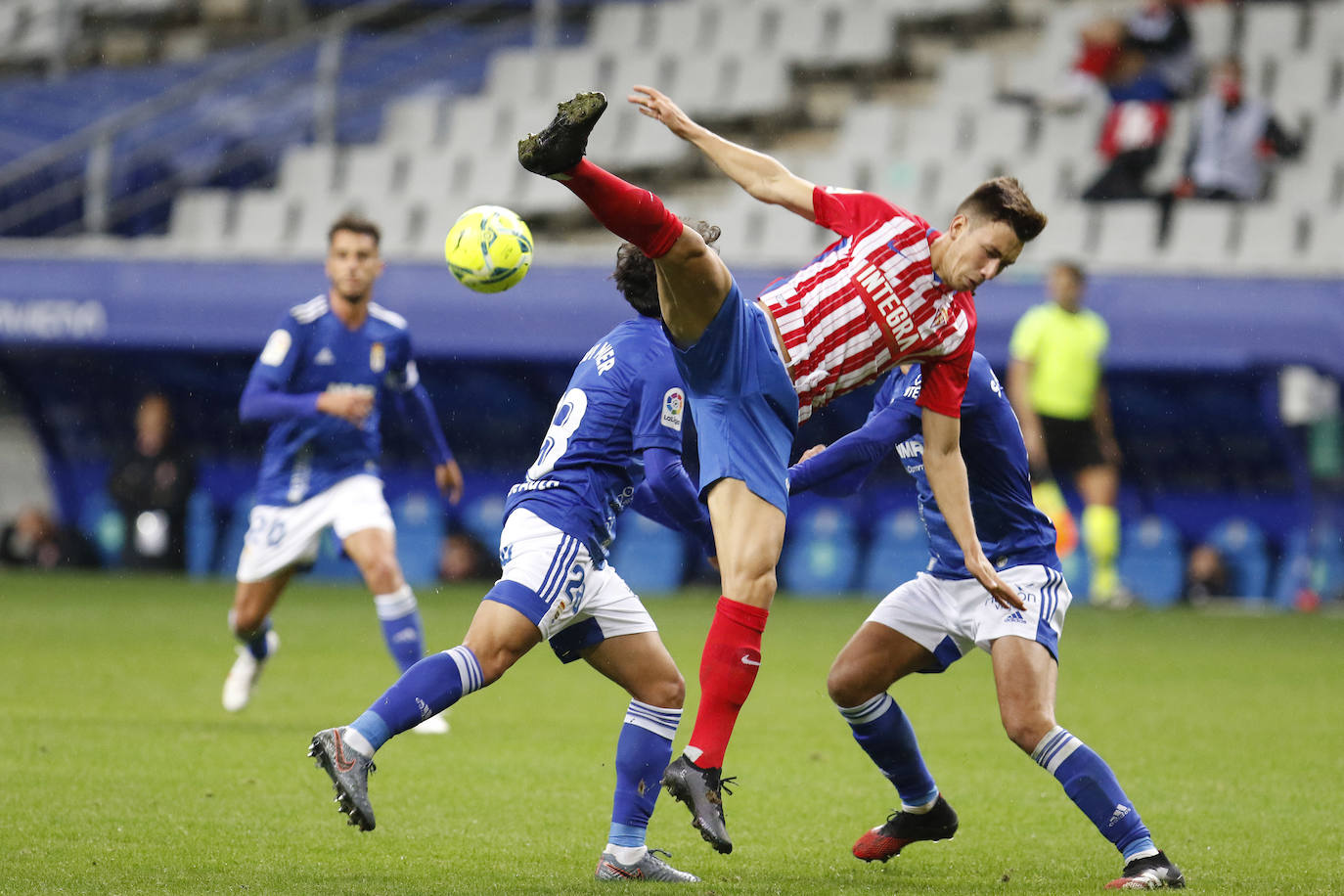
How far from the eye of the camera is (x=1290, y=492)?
49.1ft

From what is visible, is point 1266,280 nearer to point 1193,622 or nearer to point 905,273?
point 1193,622

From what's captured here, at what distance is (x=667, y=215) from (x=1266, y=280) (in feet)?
33.3

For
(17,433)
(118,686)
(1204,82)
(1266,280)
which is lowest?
(17,433)

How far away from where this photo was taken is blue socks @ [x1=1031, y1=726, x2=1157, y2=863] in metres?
→ 4.93

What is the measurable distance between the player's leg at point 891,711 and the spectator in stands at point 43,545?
14411 mm

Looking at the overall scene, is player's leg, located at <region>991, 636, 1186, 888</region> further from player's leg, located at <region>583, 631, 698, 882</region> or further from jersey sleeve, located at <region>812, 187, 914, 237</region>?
jersey sleeve, located at <region>812, 187, 914, 237</region>

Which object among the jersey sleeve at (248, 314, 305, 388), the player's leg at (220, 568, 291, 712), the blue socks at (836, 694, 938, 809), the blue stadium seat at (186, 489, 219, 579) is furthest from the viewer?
the blue stadium seat at (186, 489, 219, 579)

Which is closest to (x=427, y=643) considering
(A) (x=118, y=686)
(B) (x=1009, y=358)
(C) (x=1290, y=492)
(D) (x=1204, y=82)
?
(A) (x=118, y=686)

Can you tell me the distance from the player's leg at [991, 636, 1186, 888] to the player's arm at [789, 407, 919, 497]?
0.68 m

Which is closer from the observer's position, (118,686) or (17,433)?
(118,686)

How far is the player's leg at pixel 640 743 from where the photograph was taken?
4957 mm

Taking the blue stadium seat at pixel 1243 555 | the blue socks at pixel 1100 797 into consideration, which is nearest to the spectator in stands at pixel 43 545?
the blue stadium seat at pixel 1243 555

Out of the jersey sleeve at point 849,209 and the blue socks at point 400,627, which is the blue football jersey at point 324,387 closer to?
the blue socks at point 400,627

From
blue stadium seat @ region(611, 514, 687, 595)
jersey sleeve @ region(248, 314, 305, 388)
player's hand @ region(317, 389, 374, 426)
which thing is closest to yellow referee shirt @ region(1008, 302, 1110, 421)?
blue stadium seat @ region(611, 514, 687, 595)
